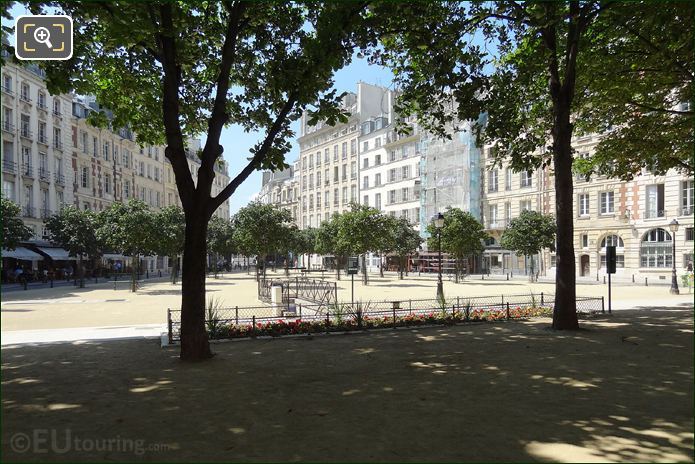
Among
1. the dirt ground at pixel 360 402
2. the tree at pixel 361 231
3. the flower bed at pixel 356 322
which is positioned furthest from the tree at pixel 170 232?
the dirt ground at pixel 360 402

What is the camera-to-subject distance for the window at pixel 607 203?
4553 centimetres

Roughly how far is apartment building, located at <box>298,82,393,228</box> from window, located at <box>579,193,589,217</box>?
3619 cm

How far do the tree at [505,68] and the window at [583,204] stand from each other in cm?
3673

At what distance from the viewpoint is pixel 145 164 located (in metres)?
69.5

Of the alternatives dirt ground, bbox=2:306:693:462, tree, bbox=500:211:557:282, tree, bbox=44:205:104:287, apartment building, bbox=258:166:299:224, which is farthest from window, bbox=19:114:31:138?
apartment building, bbox=258:166:299:224

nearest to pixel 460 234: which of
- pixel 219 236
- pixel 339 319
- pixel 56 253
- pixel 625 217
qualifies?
pixel 625 217

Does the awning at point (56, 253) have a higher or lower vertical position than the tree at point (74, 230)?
lower

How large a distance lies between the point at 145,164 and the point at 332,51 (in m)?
67.0

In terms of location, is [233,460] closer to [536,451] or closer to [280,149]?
[536,451]

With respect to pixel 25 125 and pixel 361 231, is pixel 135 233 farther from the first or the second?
pixel 25 125

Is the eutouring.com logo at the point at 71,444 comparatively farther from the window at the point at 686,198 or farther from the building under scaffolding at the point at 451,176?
the building under scaffolding at the point at 451,176

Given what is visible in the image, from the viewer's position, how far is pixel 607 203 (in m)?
45.8

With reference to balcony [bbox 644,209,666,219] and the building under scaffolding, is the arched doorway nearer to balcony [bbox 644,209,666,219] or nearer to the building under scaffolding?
balcony [bbox 644,209,666,219]

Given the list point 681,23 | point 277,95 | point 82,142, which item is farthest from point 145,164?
point 681,23
